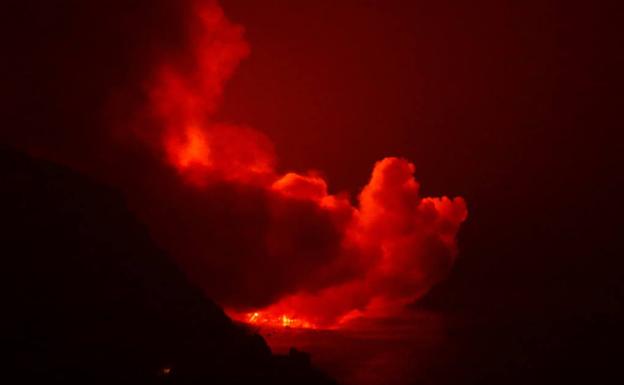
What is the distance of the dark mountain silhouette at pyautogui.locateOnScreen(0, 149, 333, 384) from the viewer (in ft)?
102

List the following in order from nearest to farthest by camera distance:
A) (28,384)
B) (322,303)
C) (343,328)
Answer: (28,384), (322,303), (343,328)

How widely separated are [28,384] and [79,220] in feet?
49.6

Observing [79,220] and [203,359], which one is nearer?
[203,359]

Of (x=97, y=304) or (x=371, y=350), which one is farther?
(x=371, y=350)

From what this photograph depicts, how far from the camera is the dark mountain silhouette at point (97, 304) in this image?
102 feet

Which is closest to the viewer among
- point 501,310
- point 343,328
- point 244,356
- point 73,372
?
point 73,372

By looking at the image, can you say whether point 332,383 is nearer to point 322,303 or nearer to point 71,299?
point 71,299

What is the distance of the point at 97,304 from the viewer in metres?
35.3

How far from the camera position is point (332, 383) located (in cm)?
4228

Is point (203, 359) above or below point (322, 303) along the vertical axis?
below

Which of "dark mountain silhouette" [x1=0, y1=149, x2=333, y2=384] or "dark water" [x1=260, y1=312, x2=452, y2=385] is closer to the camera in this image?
"dark mountain silhouette" [x1=0, y1=149, x2=333, y2=384]

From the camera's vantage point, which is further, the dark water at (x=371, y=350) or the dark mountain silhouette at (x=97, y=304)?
the dark water at (x=371, y=350)

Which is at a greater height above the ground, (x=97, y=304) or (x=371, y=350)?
(x=97, y=304)

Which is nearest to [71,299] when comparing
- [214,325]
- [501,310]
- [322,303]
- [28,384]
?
[28,384]
